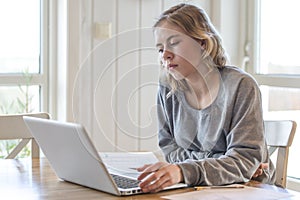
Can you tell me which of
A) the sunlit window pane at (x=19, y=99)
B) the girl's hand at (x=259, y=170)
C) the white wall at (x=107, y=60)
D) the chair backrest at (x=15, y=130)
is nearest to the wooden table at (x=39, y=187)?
the girl's hand at (x=259, y=170)

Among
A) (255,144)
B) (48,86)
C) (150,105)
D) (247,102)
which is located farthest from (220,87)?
(48,86)

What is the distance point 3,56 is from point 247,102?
183 centimetres

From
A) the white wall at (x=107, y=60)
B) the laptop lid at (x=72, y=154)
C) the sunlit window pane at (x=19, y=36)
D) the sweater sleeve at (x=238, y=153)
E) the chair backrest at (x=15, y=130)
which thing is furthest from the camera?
the sunlit window pane at (x=19, y=36)

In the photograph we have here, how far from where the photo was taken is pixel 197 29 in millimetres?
1809

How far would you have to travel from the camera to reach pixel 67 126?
1.42m

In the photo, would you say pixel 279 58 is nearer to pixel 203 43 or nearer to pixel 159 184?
pixel 203 43

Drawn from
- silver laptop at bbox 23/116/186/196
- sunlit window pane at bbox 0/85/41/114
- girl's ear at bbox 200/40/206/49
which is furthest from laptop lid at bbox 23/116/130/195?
sunlit window pane at bbox 0/85/41/114

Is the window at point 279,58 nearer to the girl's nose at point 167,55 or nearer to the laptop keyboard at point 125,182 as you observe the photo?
the girl's nose at point 167,55

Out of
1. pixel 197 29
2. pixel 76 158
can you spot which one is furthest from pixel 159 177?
pixel 197 29

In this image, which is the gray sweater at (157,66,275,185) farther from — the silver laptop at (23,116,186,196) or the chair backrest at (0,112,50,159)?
the chair backrest at (0,112,50,159)

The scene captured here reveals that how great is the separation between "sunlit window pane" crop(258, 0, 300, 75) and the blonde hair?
4.71 ft

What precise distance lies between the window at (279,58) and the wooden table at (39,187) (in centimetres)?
172

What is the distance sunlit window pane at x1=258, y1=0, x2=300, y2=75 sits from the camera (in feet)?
10.6

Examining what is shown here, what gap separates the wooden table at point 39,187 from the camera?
1438 mm
